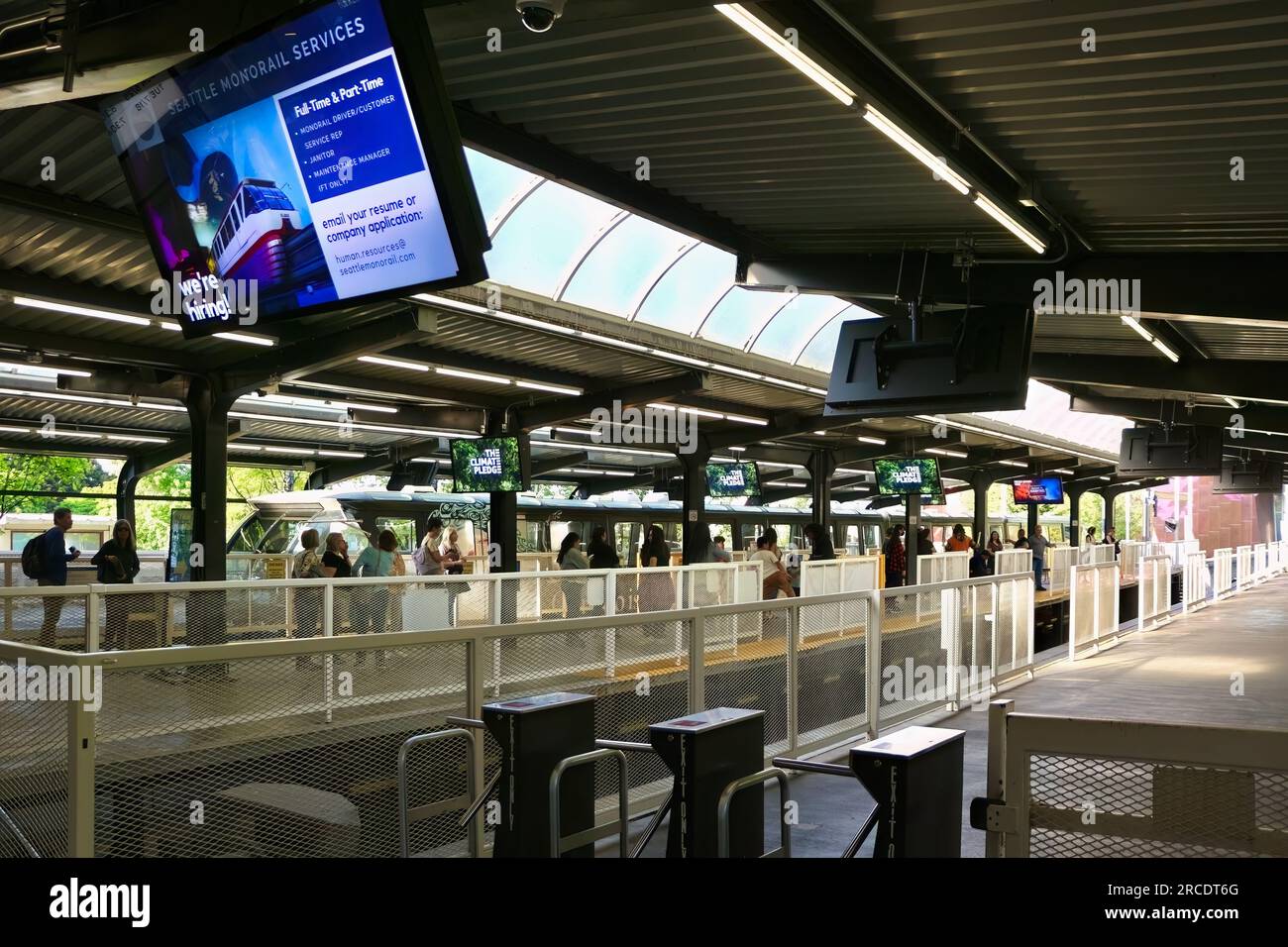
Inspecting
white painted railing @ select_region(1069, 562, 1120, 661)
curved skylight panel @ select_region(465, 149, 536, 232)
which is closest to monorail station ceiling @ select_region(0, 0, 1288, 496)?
curved skylight panel @ select_region(465, 149, 536, 232)

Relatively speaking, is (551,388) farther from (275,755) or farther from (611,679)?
(275,755)

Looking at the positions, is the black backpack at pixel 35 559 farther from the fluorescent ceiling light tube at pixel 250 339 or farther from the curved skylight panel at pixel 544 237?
the curved skylight panel at pixel 544 237

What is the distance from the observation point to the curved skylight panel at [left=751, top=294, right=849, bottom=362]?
16562 millimetres

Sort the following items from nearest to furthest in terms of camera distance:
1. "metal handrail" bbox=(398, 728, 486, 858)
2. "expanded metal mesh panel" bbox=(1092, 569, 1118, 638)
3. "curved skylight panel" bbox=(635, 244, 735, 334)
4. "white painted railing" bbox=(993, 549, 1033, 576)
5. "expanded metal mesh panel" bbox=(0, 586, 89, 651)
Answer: "metal handrail" bbox=(398, 728, 486, 858) → "expanded metal mesh panel" bbox=(0, 586, 89, 651) → "curved skylight panel" bbox=(635, 244, 735, 334) → "expanded metal mesh panel" bbox=(1092, 569, 1118, 638) → "white painted railing" bbox=(993, 549, 1033, 576)

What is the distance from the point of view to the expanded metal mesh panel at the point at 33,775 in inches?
172

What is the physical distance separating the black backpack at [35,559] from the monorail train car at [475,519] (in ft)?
24.1

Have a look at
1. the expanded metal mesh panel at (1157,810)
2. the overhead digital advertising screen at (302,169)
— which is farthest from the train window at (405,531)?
the expanded metal mesh panel at (1157,810)

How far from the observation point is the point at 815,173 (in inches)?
339

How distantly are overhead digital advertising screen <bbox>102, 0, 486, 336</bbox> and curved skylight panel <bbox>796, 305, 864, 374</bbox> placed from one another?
12.2 m

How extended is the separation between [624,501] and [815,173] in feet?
76.5

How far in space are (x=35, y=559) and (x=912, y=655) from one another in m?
9.32

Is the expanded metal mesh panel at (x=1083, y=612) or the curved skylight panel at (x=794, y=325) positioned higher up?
the curved skylight panel at (x=794, y=325)

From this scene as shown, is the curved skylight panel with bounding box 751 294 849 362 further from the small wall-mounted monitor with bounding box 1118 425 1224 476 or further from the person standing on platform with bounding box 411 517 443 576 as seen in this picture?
the small wall-mounted monitor with bounding box 1118 425 1224 476
